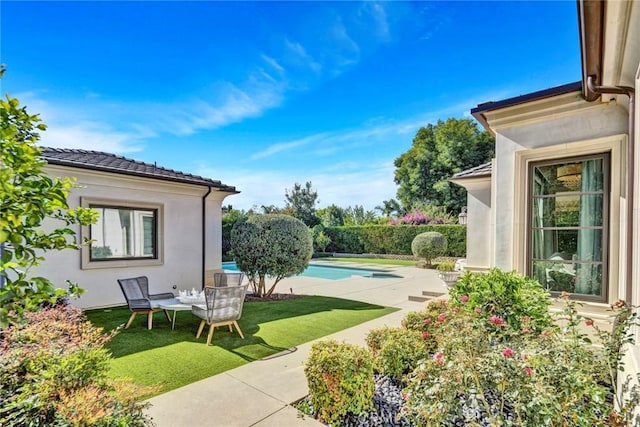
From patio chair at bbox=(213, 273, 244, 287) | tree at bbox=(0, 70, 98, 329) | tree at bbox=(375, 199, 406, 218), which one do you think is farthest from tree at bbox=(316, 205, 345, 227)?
tree at bbox=(0, 70, 98, 329)

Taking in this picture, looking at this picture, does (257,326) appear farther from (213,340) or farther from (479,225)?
(479,225)

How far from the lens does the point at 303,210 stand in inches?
1452

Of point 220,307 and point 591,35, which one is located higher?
point 591,35

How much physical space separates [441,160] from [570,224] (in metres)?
30.4

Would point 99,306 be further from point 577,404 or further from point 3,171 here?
point 577,404

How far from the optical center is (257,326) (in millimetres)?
7293

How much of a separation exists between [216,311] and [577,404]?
18.5 feet

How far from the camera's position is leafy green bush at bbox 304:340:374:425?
3322mm

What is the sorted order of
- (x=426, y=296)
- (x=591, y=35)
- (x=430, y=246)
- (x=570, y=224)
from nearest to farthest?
1. (x=591, y=35)
2. (x=570, y=224)
3. (x=426, y=296)
4. (x=430, y=246)

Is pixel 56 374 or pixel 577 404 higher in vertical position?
pixel 56 374

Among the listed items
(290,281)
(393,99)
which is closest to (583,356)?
(290,281)

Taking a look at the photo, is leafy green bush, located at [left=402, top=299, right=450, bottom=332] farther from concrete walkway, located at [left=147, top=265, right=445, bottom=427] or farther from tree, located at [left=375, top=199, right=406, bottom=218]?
tree, located at [left=375, top=199, right=406, bottom=218]

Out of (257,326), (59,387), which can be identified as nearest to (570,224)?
(257,326)

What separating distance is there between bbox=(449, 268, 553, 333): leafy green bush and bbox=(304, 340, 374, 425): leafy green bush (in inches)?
83.7
